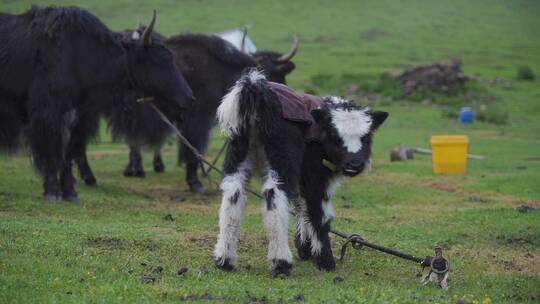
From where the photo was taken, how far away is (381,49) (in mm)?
49219

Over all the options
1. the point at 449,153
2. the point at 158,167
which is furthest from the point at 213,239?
the point at 449,153

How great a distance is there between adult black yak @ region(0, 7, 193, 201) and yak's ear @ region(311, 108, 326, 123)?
410cm

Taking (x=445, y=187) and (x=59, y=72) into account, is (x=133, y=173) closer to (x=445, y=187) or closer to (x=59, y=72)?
(x=59, y=72)

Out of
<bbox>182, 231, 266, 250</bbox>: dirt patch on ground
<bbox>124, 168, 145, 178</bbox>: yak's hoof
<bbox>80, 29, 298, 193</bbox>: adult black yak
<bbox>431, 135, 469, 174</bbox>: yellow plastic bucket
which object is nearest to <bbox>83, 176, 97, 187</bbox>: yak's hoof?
<bbox>80, 29, 298, 193</bbox>: adult black yak

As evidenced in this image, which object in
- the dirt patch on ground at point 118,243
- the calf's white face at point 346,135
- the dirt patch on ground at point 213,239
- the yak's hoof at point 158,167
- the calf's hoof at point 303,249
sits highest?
the calf's white face at point 346,135

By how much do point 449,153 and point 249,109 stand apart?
7.86 m

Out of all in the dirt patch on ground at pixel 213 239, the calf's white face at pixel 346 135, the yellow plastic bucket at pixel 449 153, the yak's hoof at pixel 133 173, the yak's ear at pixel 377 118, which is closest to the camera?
the calf's white face at pixel 346 135

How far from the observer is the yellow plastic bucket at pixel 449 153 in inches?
518

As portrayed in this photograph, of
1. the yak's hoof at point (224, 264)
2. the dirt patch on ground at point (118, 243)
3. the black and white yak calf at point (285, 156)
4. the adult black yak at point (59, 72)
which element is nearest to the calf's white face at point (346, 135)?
the black and white yak calf at point (285, 156)

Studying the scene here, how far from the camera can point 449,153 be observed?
1327 centimetres

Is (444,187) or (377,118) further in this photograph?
(444,187)

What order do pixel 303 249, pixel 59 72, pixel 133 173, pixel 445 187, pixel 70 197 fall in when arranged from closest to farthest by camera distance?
1. pixel 303 249
2. pixel 59 72
3. pixel 70 197
4. pixel 445 187
5. pixel 133 173

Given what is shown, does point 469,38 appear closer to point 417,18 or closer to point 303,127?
point 417,18

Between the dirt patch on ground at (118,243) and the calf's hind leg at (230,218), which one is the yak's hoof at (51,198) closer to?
the dirt patch on ground at (118,243)
